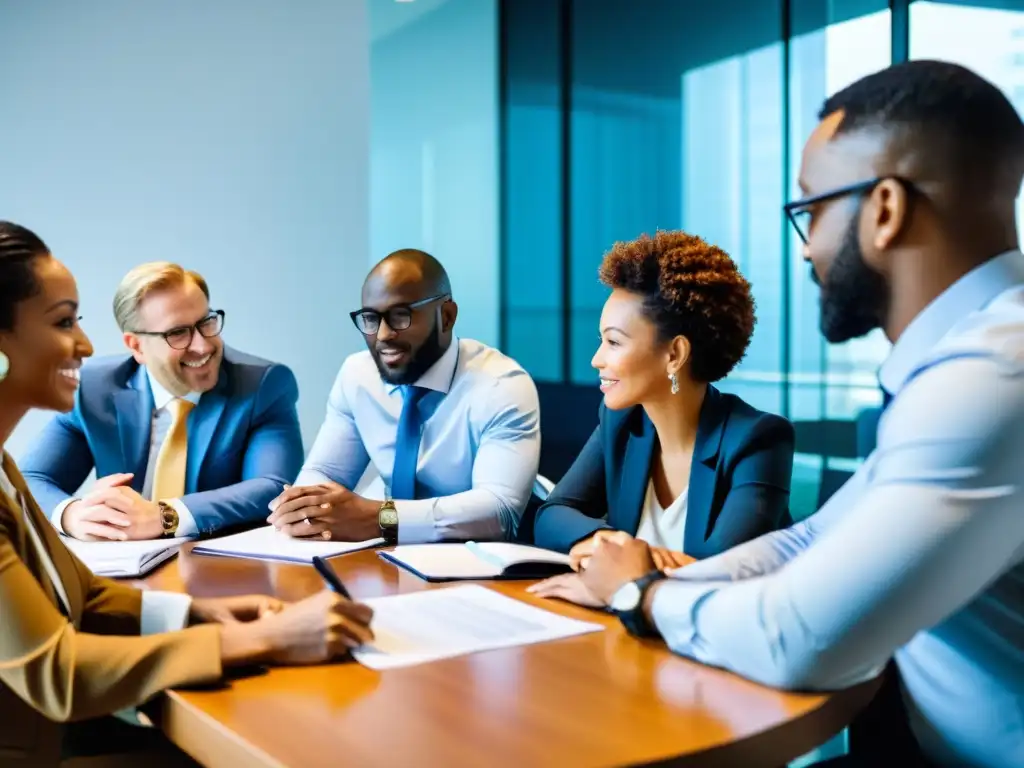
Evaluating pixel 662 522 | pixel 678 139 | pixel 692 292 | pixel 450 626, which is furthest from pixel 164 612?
pixel 678 139

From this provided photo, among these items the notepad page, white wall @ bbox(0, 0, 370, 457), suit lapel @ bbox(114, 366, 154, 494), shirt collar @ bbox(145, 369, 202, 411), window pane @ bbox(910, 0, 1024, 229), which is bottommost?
the notepad page

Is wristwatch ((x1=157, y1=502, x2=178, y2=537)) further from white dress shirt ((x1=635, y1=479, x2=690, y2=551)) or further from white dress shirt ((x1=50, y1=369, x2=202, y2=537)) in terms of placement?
white dress shirt ((x1=635, y1=479, x2=690, y2=551))

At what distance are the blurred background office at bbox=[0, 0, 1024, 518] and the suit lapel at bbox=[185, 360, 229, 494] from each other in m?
1.29

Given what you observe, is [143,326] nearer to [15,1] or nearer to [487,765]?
[15,1]

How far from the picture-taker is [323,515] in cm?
239

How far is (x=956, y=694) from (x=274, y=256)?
3.74 metres

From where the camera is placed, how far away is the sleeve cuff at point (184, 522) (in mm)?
2557

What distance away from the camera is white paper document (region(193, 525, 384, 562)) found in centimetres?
223

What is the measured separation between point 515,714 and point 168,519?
5.13 feet

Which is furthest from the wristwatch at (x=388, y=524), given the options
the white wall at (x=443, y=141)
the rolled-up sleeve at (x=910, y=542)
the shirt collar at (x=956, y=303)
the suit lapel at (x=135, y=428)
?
the white wall at (x=443, y=141)

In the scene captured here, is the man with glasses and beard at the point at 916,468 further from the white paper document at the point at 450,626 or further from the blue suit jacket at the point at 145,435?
the blue suit jacket at the point at 145,435

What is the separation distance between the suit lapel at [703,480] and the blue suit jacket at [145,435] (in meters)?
1.29

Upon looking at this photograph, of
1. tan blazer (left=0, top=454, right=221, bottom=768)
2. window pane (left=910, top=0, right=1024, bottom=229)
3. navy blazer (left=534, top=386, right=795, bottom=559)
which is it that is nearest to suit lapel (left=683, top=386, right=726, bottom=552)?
navy blazer (left=534, top=386, right=795, bottom=559)

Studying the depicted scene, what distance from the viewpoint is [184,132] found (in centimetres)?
430
